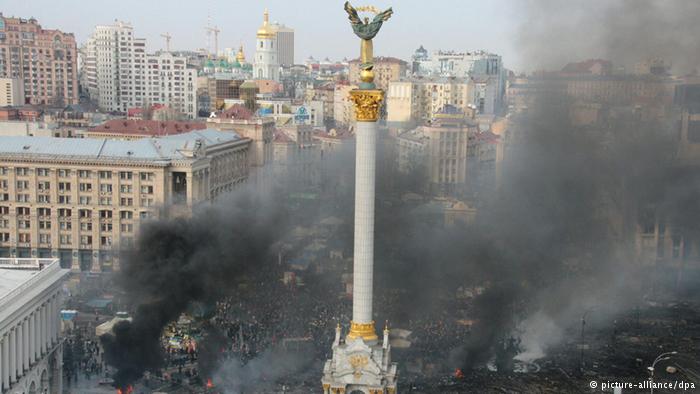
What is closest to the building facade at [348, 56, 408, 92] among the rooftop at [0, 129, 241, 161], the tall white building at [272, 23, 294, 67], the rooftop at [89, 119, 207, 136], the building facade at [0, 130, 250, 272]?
the rooftop at [89, 119, 207, 136]

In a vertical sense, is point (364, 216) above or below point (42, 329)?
above

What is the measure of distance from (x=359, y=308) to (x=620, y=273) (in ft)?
48.4

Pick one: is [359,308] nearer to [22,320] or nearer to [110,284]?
[22,320]

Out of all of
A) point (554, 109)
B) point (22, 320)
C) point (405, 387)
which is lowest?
point (405, 387)

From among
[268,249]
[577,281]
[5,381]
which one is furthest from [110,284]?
[577,281]

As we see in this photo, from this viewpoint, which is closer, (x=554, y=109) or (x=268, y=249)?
(x=268, y=249)

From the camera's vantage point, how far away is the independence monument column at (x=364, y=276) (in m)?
19.3

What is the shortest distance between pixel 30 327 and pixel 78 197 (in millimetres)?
15963

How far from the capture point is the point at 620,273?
104 feet

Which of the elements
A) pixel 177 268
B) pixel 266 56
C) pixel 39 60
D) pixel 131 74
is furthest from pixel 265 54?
pixel 177 268

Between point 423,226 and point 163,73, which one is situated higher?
point 163,73

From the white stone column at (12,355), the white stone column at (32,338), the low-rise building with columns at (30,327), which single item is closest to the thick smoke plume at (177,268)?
the low-rise building with columns at (30,327)

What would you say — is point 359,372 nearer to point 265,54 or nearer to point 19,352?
point 19,352

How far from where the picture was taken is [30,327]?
20.0 metres
